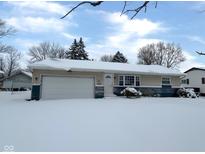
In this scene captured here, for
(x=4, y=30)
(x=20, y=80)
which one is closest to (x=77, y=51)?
(x=20, y=80)

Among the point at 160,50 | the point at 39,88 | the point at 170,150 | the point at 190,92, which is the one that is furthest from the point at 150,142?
the point at 160,50

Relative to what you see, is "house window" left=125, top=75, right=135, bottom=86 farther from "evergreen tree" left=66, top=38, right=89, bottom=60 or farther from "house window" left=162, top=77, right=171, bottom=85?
"evergreen tree" left=66, top=38, right=89, bottom=60

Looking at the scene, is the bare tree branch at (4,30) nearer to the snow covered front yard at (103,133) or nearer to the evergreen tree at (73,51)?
the evergreen tree at (73,51)

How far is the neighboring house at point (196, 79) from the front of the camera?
30.4m

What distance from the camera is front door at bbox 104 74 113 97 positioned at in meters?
19.8

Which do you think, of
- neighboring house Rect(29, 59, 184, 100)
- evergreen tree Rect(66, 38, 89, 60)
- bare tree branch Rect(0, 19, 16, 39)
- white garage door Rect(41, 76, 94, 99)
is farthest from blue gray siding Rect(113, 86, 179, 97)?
evergreen tree Rect(66, 38, 89, 60)

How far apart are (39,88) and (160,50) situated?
1402 inches

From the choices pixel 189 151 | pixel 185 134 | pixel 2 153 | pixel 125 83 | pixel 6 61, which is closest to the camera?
pixel 2 153

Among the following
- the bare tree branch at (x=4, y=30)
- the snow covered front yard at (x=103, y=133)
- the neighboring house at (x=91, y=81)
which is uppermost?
the bare tree branch at (x=4, y=30)

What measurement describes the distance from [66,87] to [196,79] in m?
21.0

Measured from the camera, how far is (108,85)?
65.4ft

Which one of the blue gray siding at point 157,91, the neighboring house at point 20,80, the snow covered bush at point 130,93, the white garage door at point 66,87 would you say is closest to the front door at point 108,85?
the blue gray siding at point 157,91

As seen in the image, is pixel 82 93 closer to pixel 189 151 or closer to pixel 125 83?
pixel 125 83

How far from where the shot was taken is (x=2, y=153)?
4.85 meters
